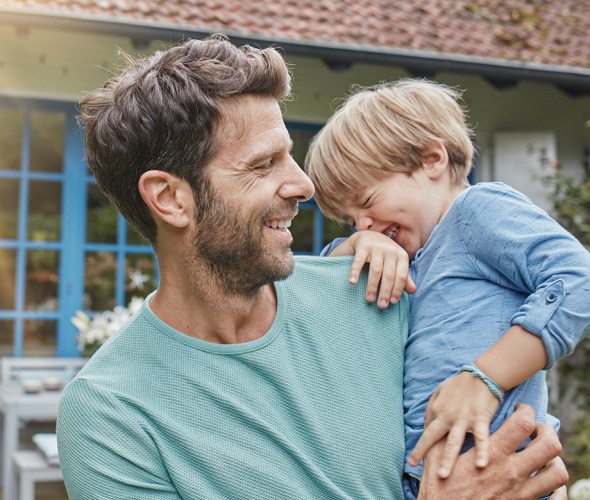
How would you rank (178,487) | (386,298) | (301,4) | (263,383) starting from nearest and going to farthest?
(178,487), (263,383), (386,298), (301,4)

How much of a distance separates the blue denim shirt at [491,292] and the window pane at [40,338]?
5.73 metres

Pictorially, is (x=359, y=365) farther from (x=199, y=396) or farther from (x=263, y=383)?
(x=199, y=396)

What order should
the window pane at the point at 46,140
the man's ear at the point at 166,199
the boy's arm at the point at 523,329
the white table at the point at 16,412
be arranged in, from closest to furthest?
1. the boy's arm at the point at 523,329
2. the man's ear at the point at 166,199
3. the white table at the point at 16,412
4. the window pane at the point at 46,140

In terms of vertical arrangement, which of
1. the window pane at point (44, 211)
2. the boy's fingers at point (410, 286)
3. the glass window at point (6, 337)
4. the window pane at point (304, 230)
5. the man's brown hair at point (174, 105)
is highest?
the man's brown hair at point (174, 105)

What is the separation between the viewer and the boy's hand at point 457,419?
6.05ft

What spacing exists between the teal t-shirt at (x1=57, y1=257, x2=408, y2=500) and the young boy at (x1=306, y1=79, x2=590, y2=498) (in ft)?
0.35

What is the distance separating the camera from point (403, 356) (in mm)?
2141

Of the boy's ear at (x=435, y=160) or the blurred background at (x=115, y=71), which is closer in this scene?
the boy's ear at (x=435, y=160)

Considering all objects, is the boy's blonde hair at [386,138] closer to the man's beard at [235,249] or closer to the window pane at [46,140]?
the man's beard at [235,249]

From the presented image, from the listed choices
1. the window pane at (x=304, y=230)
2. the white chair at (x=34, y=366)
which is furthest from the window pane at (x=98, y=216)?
the window pane at (x=304, y=230)

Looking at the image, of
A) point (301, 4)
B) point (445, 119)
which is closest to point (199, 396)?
point (445, 119)

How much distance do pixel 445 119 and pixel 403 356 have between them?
65 cm

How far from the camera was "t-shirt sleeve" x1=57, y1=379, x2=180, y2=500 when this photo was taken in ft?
5.80

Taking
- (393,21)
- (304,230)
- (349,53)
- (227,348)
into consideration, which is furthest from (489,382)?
(393,21)
